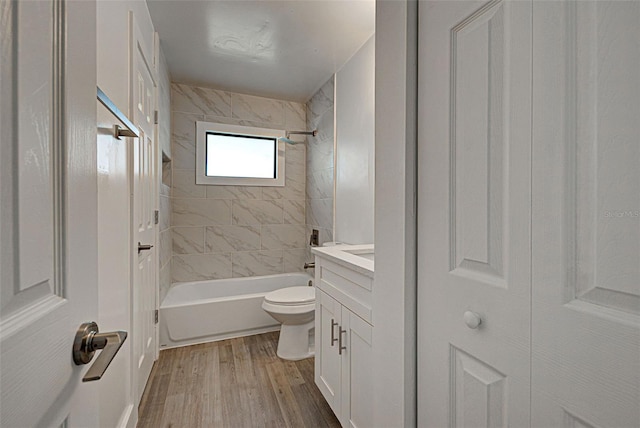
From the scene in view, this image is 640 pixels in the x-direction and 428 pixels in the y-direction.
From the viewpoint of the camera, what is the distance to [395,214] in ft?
3.34

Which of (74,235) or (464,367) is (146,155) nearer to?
(74,235)

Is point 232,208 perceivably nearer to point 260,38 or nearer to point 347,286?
point 260,38

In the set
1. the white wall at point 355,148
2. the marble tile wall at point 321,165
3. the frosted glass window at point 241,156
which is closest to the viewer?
the white wall at point 355,148

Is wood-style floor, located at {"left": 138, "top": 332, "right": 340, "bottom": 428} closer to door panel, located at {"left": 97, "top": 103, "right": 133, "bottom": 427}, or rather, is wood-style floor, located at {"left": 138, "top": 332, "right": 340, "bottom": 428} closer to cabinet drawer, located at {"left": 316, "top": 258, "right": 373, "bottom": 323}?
door panel, located at {"left": 97, "top": 103, "right": 133, "bottom": 427}

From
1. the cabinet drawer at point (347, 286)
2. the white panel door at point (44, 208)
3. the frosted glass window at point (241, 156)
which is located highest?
the frosted glass window at point (241, 156)

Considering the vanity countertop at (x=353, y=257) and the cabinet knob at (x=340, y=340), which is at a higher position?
the vanity countertop at (x=353, y=257)

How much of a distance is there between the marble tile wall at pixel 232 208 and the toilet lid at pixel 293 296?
966mm

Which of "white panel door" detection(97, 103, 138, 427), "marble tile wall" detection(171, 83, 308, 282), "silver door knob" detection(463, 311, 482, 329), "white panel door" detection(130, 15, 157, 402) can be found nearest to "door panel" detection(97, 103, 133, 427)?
"white panel door" detection(97, 103, 138, 427)

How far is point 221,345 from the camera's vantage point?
2.60 m

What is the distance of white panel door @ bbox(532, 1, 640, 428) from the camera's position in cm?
50

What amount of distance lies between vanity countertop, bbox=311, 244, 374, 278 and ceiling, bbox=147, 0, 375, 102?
4.95 ft

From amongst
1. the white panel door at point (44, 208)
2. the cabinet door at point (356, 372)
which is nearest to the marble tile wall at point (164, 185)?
the cabinet door at point (356, 372)

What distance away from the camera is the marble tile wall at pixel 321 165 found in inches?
116

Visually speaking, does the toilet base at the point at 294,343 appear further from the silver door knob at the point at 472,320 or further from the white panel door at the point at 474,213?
the silver door knob at the point at 472,320
